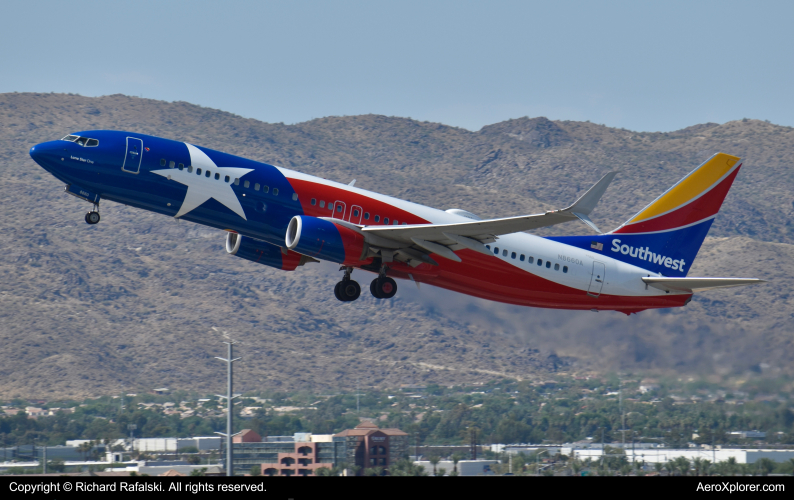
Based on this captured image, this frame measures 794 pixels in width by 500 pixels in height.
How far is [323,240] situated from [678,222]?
18.0 metres

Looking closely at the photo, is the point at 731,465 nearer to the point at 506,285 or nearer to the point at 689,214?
the point at 689,214

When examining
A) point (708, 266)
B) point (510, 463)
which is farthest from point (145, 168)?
point (708, 266)

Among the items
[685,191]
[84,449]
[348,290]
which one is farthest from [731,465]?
[84,449]

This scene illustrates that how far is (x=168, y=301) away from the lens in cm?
16362

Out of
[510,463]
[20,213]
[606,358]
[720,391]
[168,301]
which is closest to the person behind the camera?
[720,391]

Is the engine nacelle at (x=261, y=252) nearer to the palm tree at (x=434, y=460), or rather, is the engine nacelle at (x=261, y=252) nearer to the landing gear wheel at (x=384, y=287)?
the landing gear wheel at (x=384, y=287)

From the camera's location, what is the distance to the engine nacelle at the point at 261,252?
42562mm

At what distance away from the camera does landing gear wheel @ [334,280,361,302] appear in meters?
41.5

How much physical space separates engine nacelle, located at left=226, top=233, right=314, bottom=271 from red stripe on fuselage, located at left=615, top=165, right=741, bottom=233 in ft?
50.0

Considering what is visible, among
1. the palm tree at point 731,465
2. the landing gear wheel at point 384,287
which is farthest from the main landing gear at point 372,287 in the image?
the palm tree at point 731,465

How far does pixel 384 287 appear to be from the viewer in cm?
4084

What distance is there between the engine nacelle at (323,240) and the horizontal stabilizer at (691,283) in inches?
536
